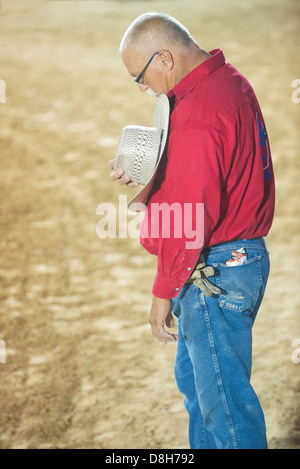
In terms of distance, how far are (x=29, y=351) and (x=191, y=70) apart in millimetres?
2340

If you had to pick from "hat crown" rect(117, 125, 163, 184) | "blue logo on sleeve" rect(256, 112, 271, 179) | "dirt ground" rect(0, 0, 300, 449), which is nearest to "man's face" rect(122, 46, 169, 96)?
"hat crown" rect(117, 125, 163, 184)

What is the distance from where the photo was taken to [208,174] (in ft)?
5.23

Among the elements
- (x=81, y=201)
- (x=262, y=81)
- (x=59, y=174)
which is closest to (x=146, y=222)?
(x=81, y=201)

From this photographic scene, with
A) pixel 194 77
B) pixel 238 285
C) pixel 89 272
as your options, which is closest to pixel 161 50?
pixel 194 77

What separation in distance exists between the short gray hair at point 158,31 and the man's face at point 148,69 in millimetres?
42

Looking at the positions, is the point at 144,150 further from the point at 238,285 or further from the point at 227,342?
the point at 227,342

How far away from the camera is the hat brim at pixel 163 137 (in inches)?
66.7

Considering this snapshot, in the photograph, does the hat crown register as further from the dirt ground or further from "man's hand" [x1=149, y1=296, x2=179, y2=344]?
the dirt ground

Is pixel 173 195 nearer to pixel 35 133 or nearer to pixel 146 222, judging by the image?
pixel 146 222

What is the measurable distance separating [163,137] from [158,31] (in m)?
0.35

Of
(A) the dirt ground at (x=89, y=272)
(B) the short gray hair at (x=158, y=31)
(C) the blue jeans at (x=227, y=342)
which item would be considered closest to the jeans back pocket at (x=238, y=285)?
(C) the blue jeans at (x=227, y=342)

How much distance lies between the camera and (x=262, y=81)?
7961mm

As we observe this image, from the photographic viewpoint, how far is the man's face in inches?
68.9

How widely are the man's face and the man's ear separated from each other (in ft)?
0.03
